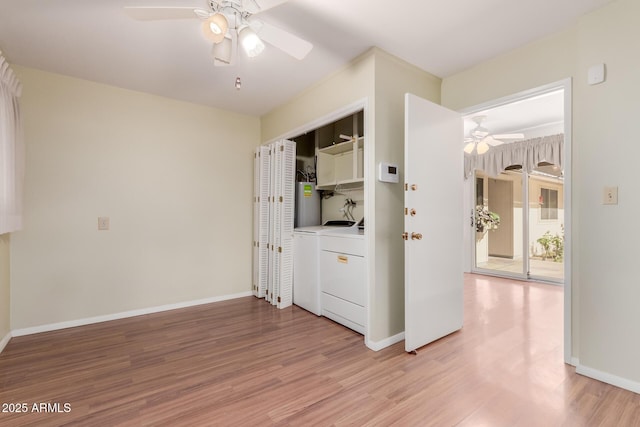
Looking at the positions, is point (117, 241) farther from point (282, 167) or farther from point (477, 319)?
point (477, 319)

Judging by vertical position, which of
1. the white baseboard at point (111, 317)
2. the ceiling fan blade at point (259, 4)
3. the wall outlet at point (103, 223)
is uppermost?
the ceiling fan blade at point (259, 4)

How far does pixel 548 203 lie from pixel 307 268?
15.1ft

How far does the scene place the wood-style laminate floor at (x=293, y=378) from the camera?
1.62 m

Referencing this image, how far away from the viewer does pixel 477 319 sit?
310 centimetres

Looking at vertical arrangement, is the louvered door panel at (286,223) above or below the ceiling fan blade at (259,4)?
below

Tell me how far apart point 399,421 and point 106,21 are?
3.16 m

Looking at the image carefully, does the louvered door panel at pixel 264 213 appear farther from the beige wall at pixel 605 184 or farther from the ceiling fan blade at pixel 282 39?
the beige wall at pixel 605 184

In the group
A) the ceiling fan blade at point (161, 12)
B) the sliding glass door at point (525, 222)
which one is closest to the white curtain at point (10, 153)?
the ceiling fan blade at point (161, 12)

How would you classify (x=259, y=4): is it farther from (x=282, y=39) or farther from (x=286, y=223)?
(x=286, y=223)

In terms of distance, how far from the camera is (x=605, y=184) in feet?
6.35

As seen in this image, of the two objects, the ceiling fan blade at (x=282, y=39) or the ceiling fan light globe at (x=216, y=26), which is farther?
the ceiling fan blade at (x=282, y=39)

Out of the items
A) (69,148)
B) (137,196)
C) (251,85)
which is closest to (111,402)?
(137,196)

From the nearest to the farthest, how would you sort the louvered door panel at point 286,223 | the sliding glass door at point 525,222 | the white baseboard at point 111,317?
the white baseboard at point 111,317, the louvered door panel at point 286,223, the sliding glass door at point 525,222

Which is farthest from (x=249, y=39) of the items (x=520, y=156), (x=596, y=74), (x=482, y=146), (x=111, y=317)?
(x=520, y=156)
